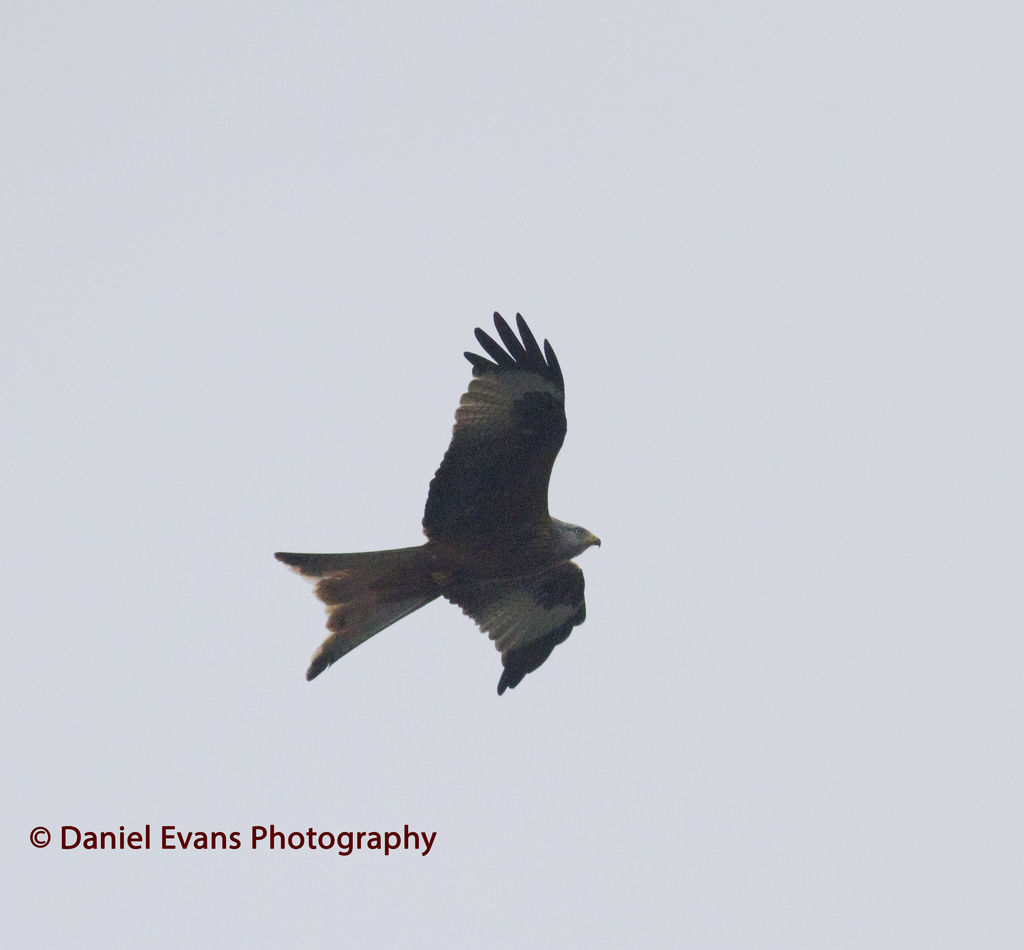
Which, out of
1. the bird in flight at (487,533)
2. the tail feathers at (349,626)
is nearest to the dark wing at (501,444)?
the bird in flight at (487,533)

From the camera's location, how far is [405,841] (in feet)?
38.0

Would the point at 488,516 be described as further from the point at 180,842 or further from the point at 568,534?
the point at 180,842

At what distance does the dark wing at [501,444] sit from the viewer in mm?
10219

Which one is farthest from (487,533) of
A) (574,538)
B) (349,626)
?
(349,626)

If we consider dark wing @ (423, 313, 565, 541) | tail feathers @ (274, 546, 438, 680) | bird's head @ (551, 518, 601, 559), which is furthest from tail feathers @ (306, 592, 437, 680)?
bird's head @ (551, 518, 601, 559)

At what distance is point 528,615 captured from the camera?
11.2 metres

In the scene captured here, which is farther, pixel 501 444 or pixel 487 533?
pixel 487 533

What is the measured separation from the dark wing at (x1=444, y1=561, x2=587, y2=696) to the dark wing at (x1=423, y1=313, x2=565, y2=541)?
0.69 meters

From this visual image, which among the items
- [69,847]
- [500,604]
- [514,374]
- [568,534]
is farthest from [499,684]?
[69,847]

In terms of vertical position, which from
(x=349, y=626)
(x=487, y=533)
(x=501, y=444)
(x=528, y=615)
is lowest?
(x=349, y=626)

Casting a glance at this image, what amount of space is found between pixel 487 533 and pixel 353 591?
94 centimetres

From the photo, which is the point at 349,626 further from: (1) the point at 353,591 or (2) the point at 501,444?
(2) the point at 501,444

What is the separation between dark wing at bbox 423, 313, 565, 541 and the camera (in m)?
10.2

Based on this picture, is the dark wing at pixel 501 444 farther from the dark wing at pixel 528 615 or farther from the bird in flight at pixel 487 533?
the dark wing at pixel 528 615
